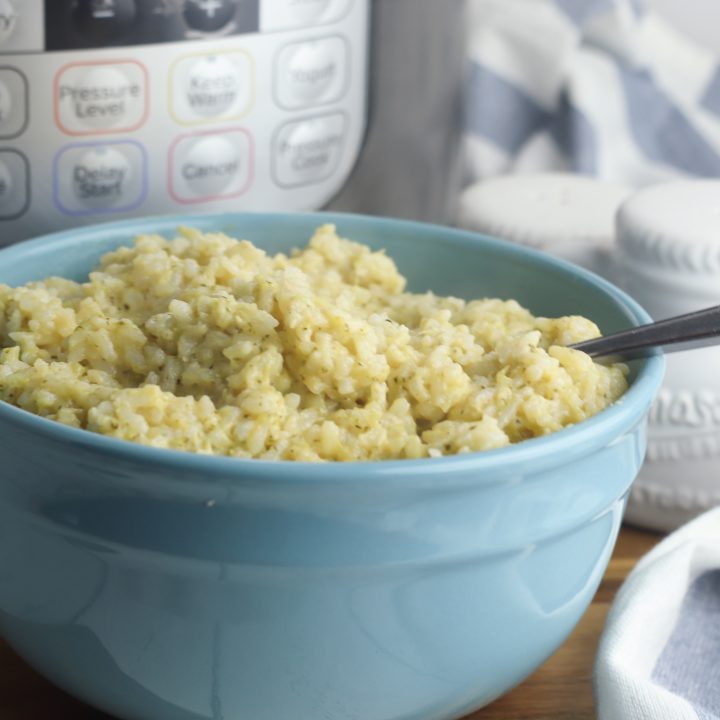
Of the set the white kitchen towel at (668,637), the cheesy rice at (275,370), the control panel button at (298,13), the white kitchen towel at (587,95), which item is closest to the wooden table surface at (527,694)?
the white kitchen towel at (668,637)

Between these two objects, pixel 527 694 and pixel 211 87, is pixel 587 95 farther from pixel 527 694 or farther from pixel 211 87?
pixel 527 694

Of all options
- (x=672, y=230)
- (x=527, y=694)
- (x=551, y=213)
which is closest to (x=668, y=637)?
(x=527, y=694)

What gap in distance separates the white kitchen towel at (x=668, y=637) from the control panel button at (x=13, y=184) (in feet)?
1.34

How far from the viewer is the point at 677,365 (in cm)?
84

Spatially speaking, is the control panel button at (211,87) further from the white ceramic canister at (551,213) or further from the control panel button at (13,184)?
the white ceramic canister at (551,213)

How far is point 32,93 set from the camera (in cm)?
76

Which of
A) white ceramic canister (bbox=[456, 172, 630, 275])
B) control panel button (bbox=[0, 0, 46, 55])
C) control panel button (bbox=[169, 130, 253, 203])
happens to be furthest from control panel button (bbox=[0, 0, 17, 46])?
white ceramic canister (bbox=[456, 172, 630, 275])

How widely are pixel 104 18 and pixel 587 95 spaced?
585mm

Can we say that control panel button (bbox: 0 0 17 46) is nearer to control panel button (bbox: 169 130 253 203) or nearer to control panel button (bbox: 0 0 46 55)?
control panel button (bbox: 0 0 46 55)

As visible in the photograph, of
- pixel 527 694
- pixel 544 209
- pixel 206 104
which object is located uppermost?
pixel 206 104

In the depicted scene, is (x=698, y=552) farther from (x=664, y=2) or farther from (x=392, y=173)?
(x=664, y=2)

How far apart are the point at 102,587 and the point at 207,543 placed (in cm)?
6

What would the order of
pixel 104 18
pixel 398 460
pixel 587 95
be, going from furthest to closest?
pixel 587 95, pixel 104 18, pixel 398 460

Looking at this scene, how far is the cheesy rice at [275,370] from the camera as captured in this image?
58cm
